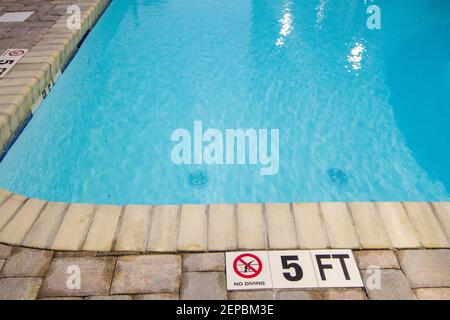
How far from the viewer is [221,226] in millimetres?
3148

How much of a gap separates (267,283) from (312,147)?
3.13m

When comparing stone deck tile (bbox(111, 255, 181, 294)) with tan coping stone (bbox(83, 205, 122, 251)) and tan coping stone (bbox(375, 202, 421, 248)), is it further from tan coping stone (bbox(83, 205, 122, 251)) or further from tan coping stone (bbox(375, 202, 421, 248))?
tan coping stone (bbox(375, 202, 421, 248))

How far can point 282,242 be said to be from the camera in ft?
9.82

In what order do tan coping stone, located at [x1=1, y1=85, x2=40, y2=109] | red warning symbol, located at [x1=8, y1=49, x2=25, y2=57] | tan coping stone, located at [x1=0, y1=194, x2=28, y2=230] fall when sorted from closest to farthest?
1. tan coping stone, located at [x1=0, y1=194, x2=28, y2=230]
2. tan coping stone, located at [x1=1, y1=85, x2=40, y2=109]
3. red warning symbol, located at [x1=8, y1=49, x2=25, y2=57]

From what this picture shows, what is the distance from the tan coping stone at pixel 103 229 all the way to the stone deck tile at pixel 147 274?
0.82 feet

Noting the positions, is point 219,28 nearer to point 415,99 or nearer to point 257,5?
point 257,5

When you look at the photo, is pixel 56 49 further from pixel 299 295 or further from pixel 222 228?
pixel 299 295

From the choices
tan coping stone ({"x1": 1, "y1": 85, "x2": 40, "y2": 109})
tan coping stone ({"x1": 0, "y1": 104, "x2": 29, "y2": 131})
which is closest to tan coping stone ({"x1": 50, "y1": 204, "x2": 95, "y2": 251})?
tan coping stone ({"x1": 0, "y1": 104, "x2": 29, "y2": 131})

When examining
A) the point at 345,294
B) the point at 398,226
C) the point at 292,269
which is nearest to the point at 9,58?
the point at 292,269

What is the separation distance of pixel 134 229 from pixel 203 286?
2.98 feet

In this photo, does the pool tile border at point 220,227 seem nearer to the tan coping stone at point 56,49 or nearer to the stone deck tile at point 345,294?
the stone deck tile at point 345,294

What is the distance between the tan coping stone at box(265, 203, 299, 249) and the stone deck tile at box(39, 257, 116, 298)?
146 cm

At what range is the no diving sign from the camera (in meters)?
2.69
